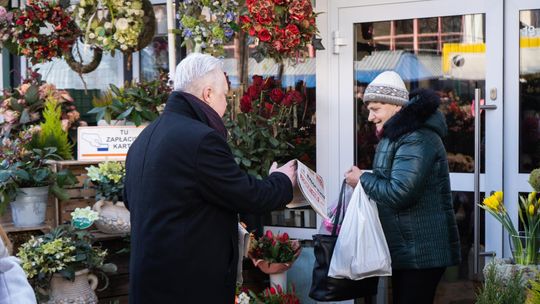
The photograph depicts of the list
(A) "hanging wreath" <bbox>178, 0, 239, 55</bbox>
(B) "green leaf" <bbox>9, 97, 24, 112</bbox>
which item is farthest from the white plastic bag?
(B) "green leaf" <bbox>9, 97, 24, 112</bbox>

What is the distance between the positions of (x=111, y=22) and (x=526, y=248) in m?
2.81

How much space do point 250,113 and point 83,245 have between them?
1282mm

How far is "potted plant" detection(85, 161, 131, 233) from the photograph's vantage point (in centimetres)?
471

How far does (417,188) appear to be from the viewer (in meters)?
3.72

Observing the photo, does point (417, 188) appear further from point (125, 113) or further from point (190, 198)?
point (125, 113)

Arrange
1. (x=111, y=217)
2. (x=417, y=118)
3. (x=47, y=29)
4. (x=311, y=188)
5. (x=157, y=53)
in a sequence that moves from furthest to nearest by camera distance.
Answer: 1. (x=157, y=53)
2. (x=47, y=29)
3. (x=111, y=217)
4. (x=417, y=118)
5. (x=311, y=188)

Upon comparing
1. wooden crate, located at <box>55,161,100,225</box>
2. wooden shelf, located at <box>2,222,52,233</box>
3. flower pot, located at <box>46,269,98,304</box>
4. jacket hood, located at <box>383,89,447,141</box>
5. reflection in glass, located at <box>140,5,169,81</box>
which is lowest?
flower pot, located at <box>46,269,98,304</box>

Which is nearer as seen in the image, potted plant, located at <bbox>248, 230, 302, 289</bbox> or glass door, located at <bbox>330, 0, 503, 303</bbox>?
glass door, located at <bbox>330, 0, 503, 303</bbox>

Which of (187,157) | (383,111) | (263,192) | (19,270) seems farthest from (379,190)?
(19,270)

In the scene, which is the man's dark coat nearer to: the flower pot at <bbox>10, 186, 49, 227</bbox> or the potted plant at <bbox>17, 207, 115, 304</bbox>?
the potted plant at <bbox>17, 207, 115, 304</bbox>

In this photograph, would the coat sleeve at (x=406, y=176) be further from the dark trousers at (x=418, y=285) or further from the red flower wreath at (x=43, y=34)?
the red flower wreath at (x=43, y=34)

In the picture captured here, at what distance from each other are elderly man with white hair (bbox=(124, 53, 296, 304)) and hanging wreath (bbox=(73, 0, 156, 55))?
80.6 inches

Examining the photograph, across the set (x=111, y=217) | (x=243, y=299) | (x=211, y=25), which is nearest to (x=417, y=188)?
(x=243, y=299)

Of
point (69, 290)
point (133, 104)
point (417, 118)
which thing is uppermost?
point (133, 104)
